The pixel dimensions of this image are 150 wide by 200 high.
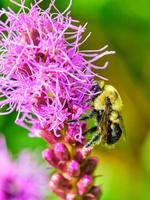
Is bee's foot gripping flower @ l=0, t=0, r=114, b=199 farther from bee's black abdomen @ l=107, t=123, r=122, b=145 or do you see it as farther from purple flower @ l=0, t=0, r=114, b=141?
bee's black abdomen @ l=107, t=123, r=122, b=145

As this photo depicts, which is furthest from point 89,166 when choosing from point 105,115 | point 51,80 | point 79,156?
point 51,80

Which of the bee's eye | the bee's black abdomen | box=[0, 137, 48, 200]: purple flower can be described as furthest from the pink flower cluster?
box=[0, 137, 48, 200]: purple flower

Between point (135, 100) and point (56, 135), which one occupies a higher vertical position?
point (135, 100)

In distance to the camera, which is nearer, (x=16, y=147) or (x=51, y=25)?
(x=51, y=25)

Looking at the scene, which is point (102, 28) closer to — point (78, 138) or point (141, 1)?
point (141, 1)

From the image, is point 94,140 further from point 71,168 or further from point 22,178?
point 22,178

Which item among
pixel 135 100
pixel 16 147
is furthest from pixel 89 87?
pixel 135 100
